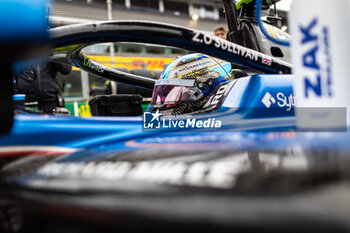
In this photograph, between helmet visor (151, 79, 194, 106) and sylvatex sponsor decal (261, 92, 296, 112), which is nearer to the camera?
sylvatex sponsor decal (261, 92, 296, 112)

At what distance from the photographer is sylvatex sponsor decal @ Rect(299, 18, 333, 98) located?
1.47 feet

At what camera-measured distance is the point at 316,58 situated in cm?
46

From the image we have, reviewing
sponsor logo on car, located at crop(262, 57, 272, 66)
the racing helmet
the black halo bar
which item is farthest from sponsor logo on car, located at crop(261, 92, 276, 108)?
the racing helmet

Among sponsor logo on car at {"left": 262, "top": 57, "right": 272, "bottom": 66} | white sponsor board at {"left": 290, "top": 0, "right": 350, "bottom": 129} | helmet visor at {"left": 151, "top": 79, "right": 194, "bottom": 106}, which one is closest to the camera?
white sponsor board at {"left": 290, "top": 0, "right": 350, "bottom": 129}

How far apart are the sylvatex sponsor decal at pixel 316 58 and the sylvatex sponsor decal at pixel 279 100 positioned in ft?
1.87

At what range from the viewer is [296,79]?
0.49 metres

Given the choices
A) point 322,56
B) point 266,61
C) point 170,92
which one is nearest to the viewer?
point 322,56

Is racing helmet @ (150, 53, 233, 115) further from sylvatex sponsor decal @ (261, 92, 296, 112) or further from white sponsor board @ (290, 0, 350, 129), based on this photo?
white sponsor board @ (290, 0, 350, 129)

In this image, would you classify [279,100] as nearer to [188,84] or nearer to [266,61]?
[266,61]

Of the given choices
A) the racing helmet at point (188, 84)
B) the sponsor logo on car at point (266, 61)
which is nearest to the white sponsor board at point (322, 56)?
the sponsor logo on car at point (266, 61)

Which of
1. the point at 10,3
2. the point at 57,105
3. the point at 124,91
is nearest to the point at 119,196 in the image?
the point at 10,3

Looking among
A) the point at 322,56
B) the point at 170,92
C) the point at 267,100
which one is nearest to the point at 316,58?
the point at 322,56

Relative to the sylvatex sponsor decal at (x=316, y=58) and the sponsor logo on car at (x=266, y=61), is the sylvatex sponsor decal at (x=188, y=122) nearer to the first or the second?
the sponsor logo on car at (x=266, y=61)

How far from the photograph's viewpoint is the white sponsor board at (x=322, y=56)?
0.44 metres
